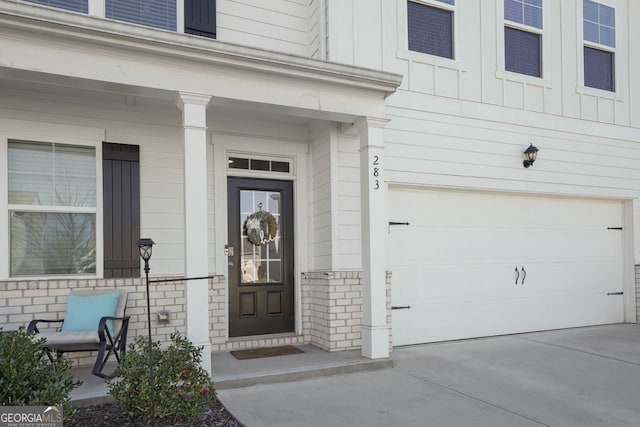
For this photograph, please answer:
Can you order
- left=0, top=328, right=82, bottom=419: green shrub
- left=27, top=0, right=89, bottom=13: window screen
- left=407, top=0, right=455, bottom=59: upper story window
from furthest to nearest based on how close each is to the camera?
left=407, top=0, right=455, bottom=59: upper story window
left=27, top=0, right=89, bottom=13: window screen
left=0, top=328, right=82, bottom=419: green shrub

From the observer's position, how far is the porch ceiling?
3555mm

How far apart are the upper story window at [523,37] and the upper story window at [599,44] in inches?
37.6

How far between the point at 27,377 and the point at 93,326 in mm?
1599

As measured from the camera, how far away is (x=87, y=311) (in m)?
4.35

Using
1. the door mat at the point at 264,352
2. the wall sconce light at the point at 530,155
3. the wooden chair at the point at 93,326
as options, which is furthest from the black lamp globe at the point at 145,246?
the wall sconce light at the point at 530,155

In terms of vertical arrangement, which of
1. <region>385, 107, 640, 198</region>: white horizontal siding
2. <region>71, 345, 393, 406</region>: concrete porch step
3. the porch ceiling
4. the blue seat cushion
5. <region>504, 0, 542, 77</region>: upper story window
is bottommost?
<region>71, 345, 393, 406</region>: concrete porch step

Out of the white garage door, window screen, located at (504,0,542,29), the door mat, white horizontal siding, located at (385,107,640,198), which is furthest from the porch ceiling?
window screen, located at (504,0,542,29)

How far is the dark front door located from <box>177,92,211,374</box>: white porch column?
4.36 ft

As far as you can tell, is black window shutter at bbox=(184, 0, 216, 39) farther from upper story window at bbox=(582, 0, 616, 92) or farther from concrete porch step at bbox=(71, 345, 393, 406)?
upper story window at bbox=(582, 0, 616, 92)

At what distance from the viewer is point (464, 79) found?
20.2 ft

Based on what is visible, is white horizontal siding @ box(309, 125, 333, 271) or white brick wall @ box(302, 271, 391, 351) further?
Answer: white horizontal siding @ box(309, 125, 333, 271)

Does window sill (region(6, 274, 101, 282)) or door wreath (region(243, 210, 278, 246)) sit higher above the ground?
door wreath (region(243, 210, 278, 246))

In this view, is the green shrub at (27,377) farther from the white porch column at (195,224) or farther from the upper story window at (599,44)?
the upper story window at (599,44)

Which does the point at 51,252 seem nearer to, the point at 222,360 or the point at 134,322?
the point at 134,322
